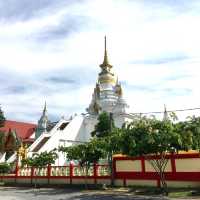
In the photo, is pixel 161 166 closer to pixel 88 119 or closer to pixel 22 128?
pixel 88 119

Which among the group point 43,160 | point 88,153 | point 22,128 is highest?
point 22,128

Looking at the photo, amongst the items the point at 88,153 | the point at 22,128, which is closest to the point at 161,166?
the point at 88,153

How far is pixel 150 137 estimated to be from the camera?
17375mm

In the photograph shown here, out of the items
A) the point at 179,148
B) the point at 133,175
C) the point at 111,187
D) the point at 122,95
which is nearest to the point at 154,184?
the point at 133,175

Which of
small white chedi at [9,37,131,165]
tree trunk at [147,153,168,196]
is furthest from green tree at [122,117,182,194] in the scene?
small white chedi at [9,37,131,165]

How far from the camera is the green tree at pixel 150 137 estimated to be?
17172 mm

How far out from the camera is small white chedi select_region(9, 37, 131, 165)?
166 ft

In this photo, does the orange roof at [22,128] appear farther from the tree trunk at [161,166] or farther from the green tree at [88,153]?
the tree trunk at [161,166]

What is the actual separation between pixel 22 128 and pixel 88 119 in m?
13.2

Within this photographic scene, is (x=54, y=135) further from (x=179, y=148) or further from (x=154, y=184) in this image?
(x=179, y=148)

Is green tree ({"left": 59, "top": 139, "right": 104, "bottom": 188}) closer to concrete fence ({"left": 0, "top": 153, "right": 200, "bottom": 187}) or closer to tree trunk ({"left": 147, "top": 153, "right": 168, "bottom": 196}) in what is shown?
concrete fence ({"left": 0, "top": 153, "right": 200, "bottom": 187})

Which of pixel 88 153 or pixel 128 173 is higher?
pixel 88 153

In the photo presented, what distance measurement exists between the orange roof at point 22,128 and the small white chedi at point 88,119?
1896 mm

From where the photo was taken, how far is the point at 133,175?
74.3 ft
